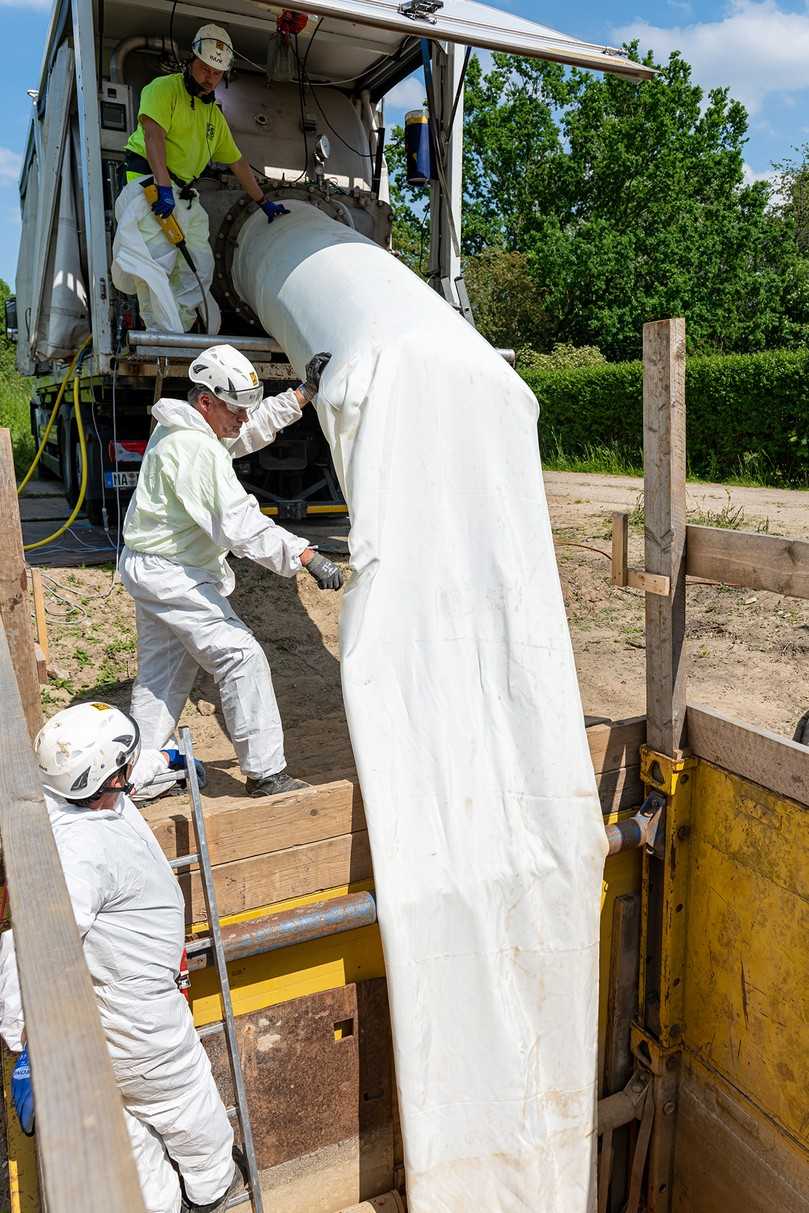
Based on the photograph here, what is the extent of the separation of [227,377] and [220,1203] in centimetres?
277

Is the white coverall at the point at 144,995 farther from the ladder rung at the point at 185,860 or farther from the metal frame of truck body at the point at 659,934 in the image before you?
the metal frame of truck body at the point at 659,934

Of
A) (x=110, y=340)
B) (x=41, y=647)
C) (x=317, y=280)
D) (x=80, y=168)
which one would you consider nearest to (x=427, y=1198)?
(x=41, y=647)

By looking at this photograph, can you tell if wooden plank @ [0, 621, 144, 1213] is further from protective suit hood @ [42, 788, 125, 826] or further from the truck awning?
the truck awning

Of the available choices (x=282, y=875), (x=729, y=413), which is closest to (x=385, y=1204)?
(x=282, y=875)

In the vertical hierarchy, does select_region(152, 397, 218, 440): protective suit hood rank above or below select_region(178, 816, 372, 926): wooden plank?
above

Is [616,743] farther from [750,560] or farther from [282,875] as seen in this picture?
[282,875]

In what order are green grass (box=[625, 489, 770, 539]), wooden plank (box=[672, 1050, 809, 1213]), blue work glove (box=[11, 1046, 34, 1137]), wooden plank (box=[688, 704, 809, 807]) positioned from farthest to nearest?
green grass (box=[625, 489, 770, 539]), wooden plank (box=[672, 1050, 809, 1213]), wooden plank (box=[688, 704, 809, 807]), blue work glove (box=[11, 1046, 34, 1137])

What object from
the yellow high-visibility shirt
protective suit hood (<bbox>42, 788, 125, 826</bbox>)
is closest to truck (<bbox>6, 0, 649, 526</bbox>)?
the yellow high-visibility shirt

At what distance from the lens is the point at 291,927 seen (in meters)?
A: 3.04

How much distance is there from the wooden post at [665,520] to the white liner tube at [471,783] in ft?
1.60

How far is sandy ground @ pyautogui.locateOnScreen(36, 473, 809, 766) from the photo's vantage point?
4.88m

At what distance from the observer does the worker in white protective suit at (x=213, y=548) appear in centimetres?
354

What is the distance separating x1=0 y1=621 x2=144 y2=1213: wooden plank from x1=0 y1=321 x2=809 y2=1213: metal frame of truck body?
1.32 m

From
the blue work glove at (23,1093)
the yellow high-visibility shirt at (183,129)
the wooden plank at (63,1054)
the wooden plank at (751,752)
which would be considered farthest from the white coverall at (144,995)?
the yellow high-visibility shirt at (183,129)
